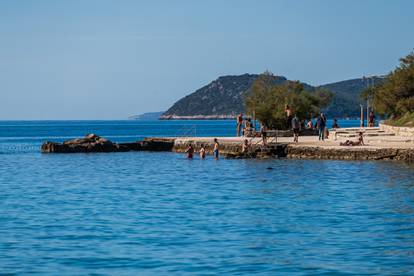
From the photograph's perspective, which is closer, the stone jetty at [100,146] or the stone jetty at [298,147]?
the stone jetty at [298,147]

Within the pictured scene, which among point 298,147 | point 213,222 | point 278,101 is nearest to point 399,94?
point 278,101

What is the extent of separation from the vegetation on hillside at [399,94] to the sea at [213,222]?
2588 centimetres

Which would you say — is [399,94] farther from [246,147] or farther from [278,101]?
[246,147]

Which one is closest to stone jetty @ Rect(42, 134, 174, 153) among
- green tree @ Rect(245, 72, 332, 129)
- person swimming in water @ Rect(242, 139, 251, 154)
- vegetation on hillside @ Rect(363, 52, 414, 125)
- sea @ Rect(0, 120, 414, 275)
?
green tree @ Rect(245, 72, 332, 129)

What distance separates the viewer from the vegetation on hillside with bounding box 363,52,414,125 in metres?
66.0

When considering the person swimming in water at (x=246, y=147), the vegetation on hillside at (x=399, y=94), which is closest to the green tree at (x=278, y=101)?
the vegetation on hillside at (x=399, y=94)

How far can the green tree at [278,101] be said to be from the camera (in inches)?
2434

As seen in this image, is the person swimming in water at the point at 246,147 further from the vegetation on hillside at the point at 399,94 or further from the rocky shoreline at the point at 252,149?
the vegetation on hillside at the point at 399,94

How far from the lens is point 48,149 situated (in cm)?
6372

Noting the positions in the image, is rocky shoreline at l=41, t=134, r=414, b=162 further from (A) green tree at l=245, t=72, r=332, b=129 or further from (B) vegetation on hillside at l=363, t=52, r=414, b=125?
(B) vegetation on hillside at l=363, t=52, r=414, b=125

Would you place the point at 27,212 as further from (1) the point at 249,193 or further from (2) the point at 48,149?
(2) the point at 48,149

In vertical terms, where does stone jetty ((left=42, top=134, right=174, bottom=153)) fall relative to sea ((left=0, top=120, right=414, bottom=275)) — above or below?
above

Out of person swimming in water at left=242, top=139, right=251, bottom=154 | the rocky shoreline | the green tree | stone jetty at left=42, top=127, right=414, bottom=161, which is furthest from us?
the green tree

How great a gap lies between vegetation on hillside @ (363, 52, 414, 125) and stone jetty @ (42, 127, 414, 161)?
5.73m
